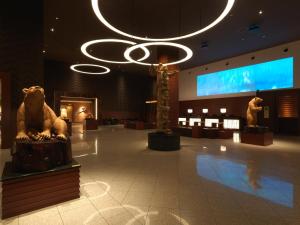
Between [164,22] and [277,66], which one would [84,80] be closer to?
[164,22]

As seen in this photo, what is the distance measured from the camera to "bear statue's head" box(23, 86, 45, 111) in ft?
8.89

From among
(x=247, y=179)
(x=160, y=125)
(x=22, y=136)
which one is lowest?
(x=247, y=179)

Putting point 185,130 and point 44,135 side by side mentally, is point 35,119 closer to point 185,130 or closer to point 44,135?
point 44,135

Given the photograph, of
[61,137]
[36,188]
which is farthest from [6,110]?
[36,188]

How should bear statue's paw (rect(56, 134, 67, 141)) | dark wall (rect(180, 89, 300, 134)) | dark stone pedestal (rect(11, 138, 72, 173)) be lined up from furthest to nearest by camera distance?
dark wall (rect(180, 89, 300, 134)) → bear statue's paw (rect(56, 134, 67, 141)) → dark stone pedestal (rect(11, 138, 72, 173))

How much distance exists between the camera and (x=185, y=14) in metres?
7.95

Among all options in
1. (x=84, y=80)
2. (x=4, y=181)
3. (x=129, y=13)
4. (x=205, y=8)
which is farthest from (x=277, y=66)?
(x=84, y=80)

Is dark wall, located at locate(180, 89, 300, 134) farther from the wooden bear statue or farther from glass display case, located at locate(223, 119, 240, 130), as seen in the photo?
the wooden bear statue

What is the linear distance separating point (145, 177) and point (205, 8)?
24.2 feet

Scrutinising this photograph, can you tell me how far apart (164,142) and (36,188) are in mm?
4501

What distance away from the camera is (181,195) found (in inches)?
114

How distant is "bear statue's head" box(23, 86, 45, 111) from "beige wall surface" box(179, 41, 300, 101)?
46.7ft

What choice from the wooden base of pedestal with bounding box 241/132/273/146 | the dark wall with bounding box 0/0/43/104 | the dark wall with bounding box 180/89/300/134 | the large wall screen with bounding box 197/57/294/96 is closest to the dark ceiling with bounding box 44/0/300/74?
the dark wall with bounding box 0/0/43/104

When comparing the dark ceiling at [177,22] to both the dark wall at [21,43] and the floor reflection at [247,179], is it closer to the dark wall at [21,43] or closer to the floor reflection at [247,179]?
the dark wall at [21,43]
